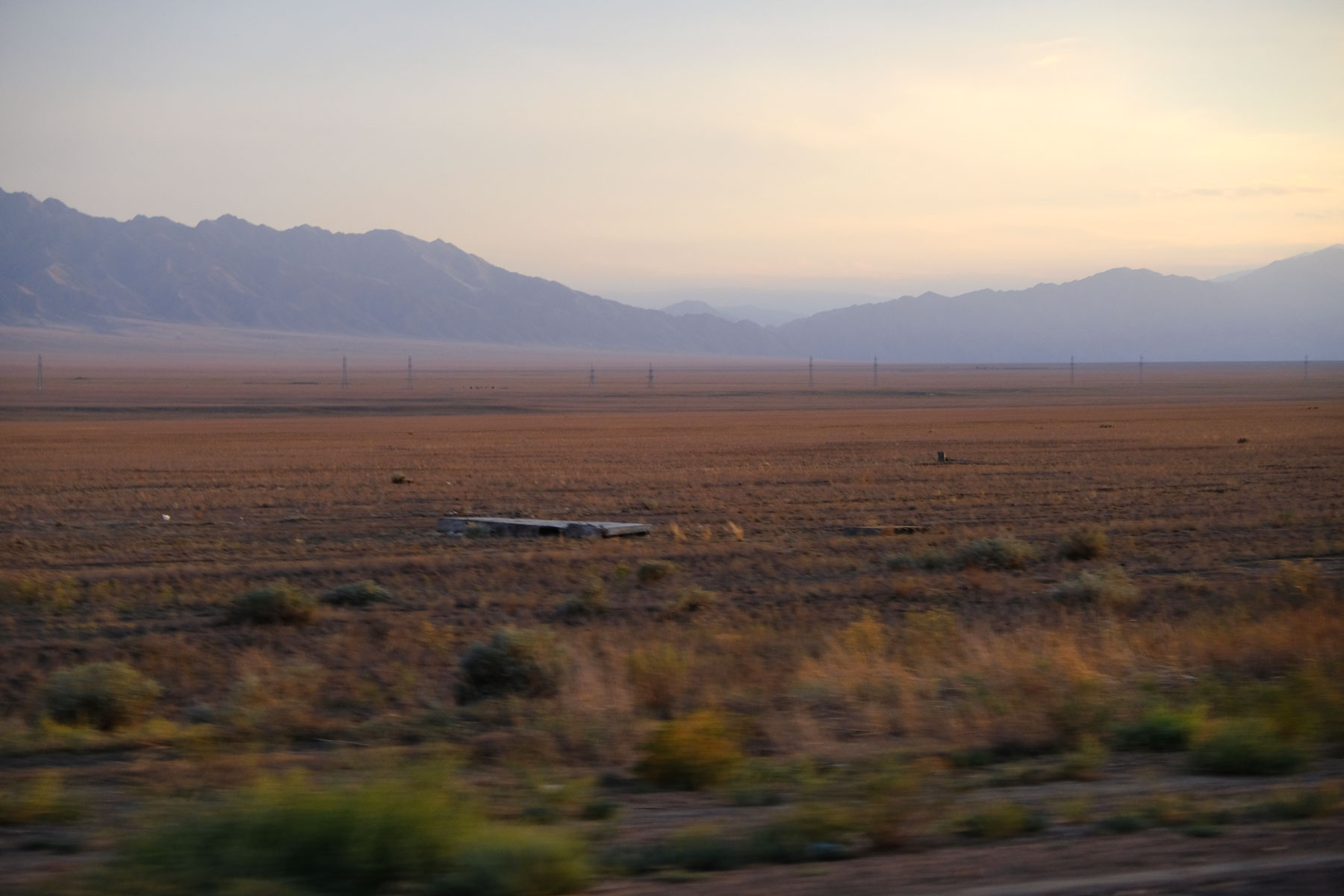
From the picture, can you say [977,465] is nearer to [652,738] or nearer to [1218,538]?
[1218,538]

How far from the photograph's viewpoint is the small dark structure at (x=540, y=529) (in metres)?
22.8

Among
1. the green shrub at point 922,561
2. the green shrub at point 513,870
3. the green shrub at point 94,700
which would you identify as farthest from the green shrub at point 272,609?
the green shrub at point 513,870

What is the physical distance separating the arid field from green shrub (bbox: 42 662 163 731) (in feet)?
0.11

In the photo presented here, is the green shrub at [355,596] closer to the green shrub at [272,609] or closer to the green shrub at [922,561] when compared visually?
the green shrub at [272,609]

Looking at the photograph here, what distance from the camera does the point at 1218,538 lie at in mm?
21703

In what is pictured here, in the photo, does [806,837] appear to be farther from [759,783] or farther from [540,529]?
[540,529]

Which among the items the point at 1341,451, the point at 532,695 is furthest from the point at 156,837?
the point at 1341,451

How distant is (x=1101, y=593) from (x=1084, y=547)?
15.5 feet

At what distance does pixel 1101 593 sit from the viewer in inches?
599

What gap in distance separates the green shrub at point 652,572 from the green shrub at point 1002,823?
11.4 metres

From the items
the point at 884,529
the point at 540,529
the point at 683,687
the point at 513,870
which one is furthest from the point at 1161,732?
the point at 540,529

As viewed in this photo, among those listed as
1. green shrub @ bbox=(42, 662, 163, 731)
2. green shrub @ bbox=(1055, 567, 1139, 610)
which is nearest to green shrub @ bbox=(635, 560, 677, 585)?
green shrub @ bbox=(1055, 567, 1139, 610)

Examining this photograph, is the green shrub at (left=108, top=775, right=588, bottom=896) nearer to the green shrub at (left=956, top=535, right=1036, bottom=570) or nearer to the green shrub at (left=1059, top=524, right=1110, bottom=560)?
the green shrub at (left=956, top=535, right=1036, bottom=570)

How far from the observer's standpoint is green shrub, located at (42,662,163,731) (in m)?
9.71
